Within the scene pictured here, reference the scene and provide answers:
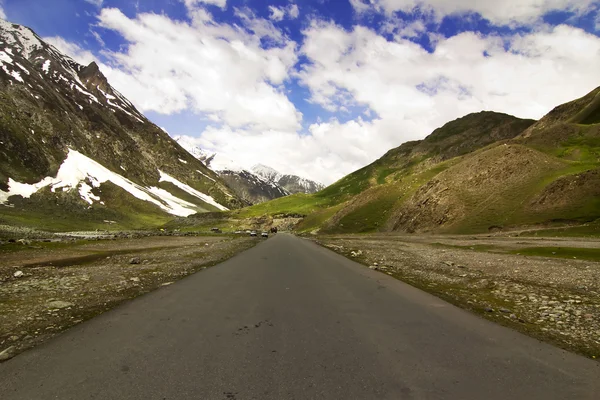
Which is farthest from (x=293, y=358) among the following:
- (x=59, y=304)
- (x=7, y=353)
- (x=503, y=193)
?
(x=503, y=193)

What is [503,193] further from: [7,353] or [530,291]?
[7,353]

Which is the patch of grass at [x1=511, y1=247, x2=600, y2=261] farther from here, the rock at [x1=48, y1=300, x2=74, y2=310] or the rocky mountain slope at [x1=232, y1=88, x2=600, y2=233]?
the rock at [x1=48, y1=300, x2=74, y2=310]

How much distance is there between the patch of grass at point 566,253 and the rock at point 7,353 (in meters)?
35.1

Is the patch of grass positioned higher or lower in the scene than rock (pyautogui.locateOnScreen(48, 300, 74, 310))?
higher

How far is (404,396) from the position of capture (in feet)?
21.5

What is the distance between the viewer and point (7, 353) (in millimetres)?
8305

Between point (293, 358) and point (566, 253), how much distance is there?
111 feet

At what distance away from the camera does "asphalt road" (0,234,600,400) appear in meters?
6.76

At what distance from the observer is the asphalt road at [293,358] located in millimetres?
6758

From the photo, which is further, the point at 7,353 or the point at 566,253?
the point at 566,253

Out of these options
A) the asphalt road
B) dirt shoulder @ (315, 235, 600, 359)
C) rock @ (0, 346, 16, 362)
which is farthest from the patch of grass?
rock @ (0, 346, 16, 362)

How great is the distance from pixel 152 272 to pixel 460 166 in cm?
9076

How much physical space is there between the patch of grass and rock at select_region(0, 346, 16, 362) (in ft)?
115

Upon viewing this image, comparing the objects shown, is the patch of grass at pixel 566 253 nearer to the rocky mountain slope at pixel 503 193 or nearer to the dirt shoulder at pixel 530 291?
the dirt shoulder at pixel 530 291
